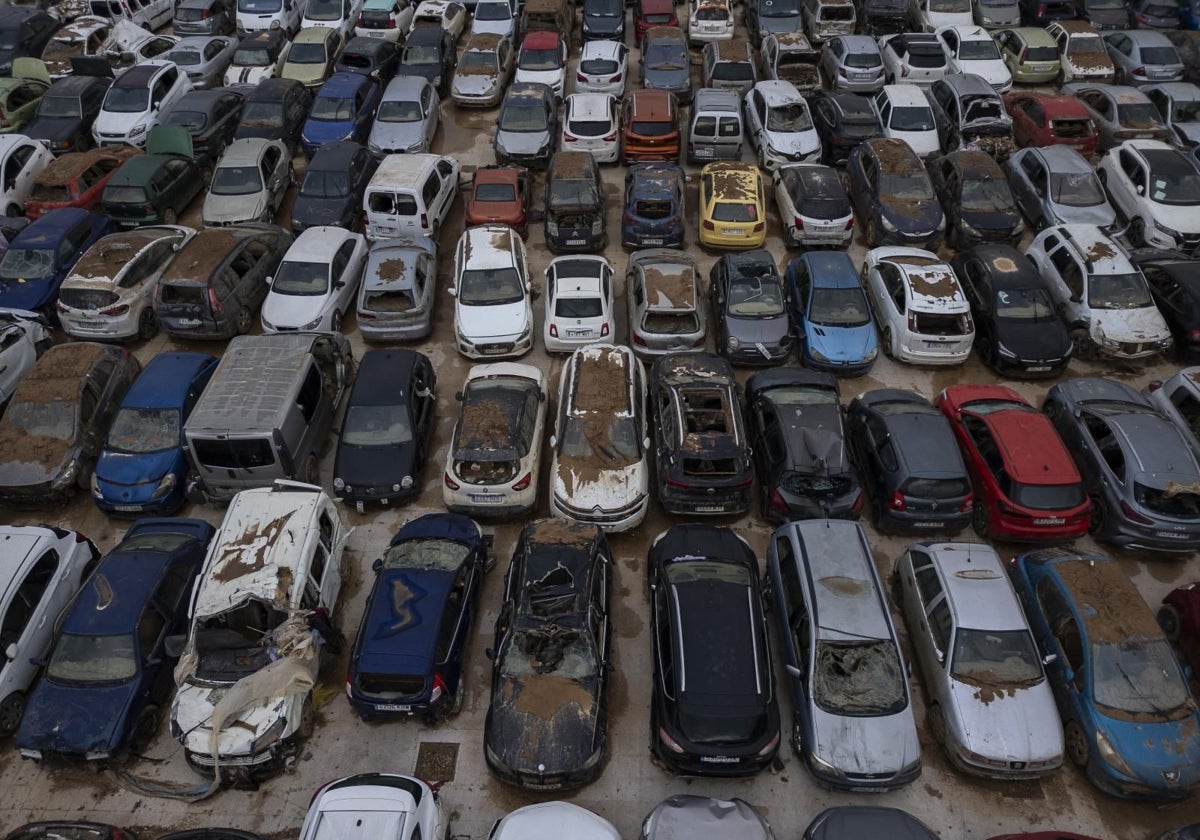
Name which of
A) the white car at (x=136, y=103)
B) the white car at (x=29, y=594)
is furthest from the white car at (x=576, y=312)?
the white car at (x=136, y=103)

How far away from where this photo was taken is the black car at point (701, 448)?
428 inches

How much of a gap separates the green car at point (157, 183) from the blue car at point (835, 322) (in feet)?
44.4

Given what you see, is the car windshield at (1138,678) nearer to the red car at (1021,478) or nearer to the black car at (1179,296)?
the red car at (1021,478)

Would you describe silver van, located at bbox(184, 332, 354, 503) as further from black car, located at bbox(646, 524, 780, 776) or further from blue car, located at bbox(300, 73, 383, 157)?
blue car, located at bbox(300, 73, 383, 157)

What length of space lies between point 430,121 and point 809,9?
12.7 metres

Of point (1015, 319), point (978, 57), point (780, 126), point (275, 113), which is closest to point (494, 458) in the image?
point (1015, 319)

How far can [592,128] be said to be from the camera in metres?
18.1

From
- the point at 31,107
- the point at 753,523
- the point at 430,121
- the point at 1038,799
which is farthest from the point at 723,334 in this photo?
the point at 31,107

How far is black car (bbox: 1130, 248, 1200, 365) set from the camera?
44.9ft

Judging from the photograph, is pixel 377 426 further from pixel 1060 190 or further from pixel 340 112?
pixel 1060 190

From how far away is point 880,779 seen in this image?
8.19 m

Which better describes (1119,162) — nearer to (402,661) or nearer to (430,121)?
(430,121)

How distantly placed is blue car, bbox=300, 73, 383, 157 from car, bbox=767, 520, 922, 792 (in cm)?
1495

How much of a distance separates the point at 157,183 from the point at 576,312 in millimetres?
10190
